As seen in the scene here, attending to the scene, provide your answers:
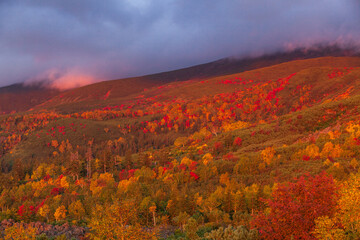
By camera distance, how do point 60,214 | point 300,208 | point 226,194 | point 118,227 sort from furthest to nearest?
point 60,214
point 226,194
point 118,227
point 300,208

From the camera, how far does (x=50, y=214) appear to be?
209 ft

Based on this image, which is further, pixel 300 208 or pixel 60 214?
pixel 60 214

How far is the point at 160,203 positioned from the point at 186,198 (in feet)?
22.0

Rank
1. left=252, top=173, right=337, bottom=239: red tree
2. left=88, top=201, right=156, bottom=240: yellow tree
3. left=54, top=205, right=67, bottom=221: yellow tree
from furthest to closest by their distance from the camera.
A: 1. left=54, top=205, right=67, bottom=221: yellow tree
2. left=88, top=201, right=156, bottom=240: yellow tree
3. left=252, top=173, right=337, bottom=239: red tree

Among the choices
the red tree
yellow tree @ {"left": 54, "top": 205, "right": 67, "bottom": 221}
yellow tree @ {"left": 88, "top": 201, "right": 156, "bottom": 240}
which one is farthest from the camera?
yellow tree @ {"left": 54, "top": 205, "right": 67, "bottom": 221}

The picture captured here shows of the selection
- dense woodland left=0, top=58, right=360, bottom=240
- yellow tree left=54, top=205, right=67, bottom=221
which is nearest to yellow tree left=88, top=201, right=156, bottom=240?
dense woodland left=0, top=58, right=360, bottom=240

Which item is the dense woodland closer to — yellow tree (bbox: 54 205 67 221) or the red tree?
the red tree

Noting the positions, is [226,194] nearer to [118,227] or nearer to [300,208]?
[300,208]

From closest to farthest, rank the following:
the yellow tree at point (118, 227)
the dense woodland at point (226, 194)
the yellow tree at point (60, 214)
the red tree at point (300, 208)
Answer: the red tree at point (300, 208)
the yellow tree at point (118, 227)
the dense woodland at point (226, 194)
the yellow tree at point (60, 214)

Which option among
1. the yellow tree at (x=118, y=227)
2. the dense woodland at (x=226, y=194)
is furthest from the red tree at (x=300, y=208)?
the yellow tree at (x=118, y=227)

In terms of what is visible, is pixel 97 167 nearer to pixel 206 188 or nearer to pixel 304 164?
pixel 206 188

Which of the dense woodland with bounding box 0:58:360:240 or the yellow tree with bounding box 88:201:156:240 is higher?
the yellow tree with bounding box 88:201:156:240

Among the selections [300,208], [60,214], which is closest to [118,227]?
[300,208]

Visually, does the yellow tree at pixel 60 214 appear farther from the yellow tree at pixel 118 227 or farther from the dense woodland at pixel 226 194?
the yellow tree at pixel 118 227
